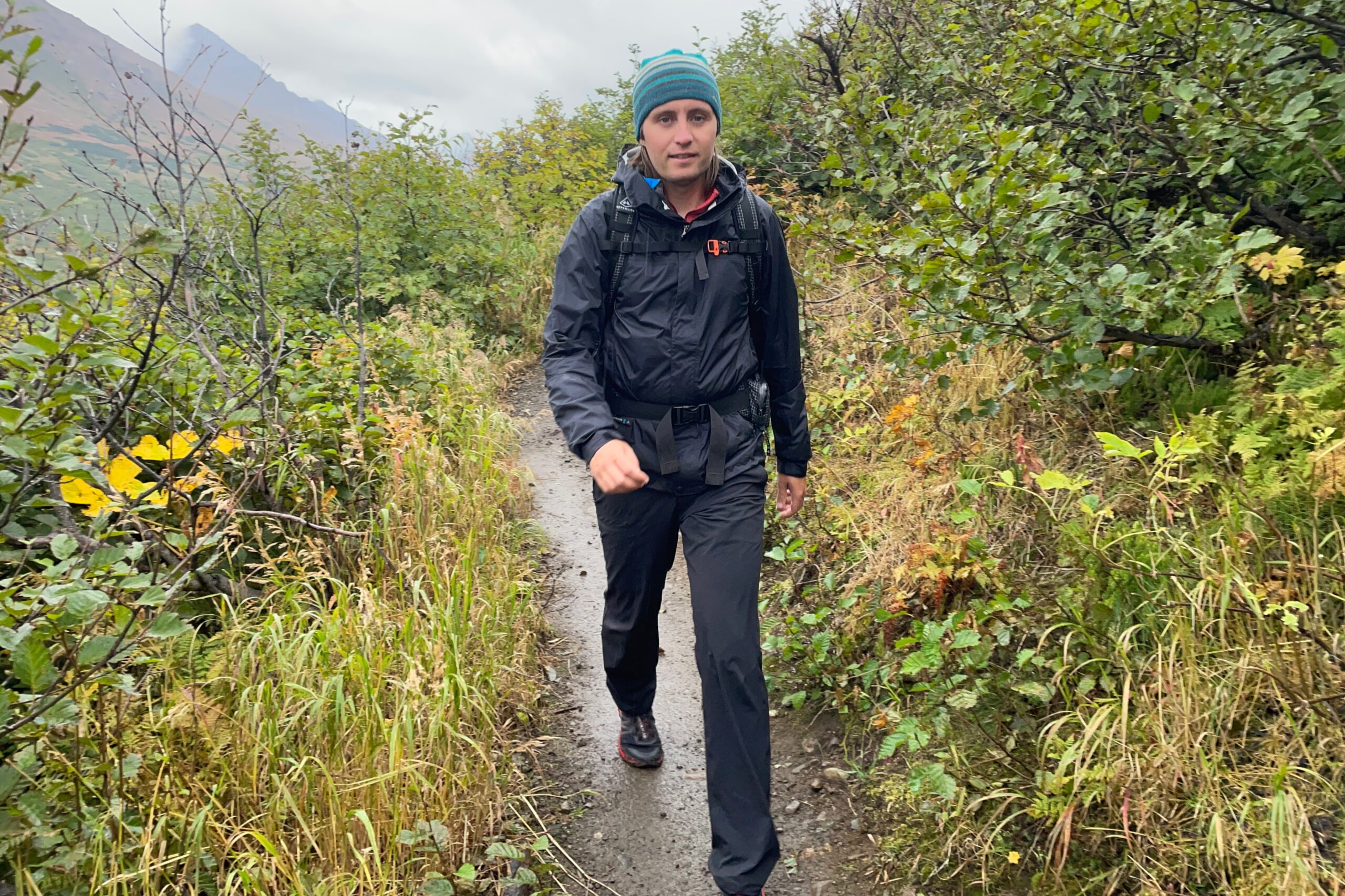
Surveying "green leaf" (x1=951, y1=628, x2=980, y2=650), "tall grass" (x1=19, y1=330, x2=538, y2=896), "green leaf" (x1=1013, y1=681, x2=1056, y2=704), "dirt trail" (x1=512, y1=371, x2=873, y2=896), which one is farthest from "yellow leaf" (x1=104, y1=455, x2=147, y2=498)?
"green leaf" (x1=1013, y1=681, x2=1056, y2=704)

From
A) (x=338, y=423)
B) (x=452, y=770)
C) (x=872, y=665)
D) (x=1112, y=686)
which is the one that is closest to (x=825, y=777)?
(x=872, y=665)

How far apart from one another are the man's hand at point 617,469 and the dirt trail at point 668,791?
1577mm

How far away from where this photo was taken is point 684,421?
272cm

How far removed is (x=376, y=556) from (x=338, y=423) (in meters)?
1.06

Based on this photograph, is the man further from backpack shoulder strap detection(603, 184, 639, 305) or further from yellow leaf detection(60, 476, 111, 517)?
yellow leaf detection(60, 476, 111, 517)

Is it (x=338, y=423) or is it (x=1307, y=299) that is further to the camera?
(x=338, y=423)

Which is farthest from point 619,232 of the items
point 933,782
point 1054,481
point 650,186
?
point 933,782

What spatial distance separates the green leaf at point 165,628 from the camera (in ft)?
6.10

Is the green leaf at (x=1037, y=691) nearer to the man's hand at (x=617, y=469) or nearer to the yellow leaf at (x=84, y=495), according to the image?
the man's hand at (x=617, y=469)

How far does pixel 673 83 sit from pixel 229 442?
2.42m

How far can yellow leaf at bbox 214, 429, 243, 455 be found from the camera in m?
3.29

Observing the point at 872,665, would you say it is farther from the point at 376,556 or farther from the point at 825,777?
the point at 376,556

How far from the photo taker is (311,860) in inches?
93.8

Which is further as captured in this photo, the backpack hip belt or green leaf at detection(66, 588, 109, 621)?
the backpack hip belt
